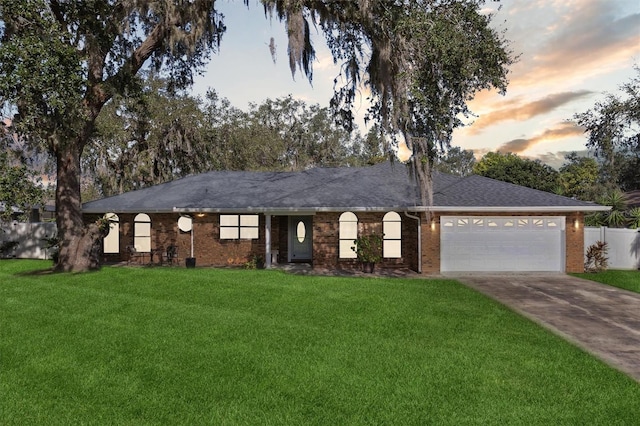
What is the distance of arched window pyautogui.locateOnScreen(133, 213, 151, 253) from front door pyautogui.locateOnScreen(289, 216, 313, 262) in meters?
6.03

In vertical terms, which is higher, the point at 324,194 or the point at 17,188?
the point at 324,194

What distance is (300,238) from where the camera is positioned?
18.9 meters

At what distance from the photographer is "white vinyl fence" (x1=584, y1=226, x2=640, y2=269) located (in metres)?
16.9

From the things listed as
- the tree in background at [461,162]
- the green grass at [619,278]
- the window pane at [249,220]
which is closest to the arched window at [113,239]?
the window pane at [249,220]

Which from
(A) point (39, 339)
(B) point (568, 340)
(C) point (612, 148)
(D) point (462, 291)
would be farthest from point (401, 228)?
(A) point (39, 339)

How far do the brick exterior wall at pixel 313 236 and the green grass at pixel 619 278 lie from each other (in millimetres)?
827

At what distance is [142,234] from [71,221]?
3.45 m

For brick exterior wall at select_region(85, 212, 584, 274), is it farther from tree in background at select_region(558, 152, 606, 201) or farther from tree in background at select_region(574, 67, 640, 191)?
tree in background at select_region(558, 152, 606, 201)

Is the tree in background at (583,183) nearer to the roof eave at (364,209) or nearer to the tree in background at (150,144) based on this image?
the roof eave at (364,209)

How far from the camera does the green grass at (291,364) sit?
459 centimetres

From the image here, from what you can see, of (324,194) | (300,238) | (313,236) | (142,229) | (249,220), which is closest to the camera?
(313,236)

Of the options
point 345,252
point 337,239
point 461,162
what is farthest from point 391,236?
point 461,162

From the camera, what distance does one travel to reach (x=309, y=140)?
43.5 m

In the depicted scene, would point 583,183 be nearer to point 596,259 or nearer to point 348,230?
point 596,259
